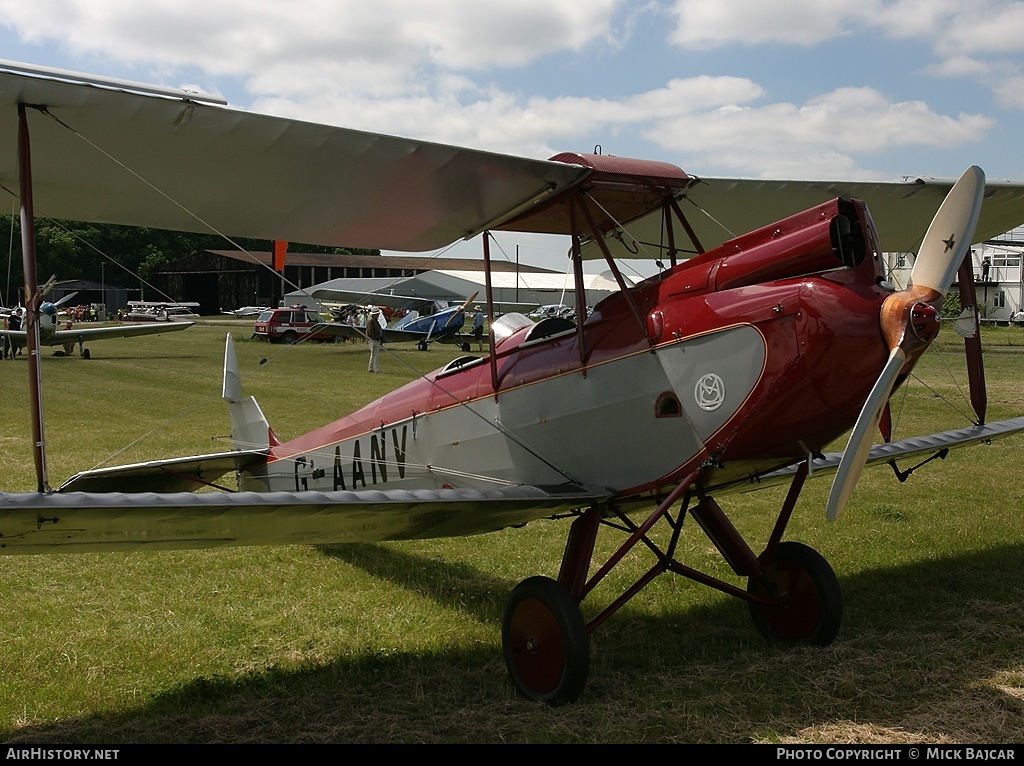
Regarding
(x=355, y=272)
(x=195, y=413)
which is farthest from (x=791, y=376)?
(x=355, y=272)

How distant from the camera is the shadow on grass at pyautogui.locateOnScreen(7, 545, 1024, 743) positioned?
12.5ft

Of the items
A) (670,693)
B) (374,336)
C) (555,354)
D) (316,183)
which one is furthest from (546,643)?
(374,336)

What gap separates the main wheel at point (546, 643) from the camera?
4.07 m

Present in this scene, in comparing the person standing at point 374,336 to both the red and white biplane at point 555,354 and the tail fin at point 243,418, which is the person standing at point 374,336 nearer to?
the tail fin at point 243,418

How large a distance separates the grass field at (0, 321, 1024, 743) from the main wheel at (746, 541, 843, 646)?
0.13 m

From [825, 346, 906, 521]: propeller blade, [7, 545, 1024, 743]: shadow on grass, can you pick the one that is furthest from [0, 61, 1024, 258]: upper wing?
[7, 545, 1024, 743]: shadow on grass

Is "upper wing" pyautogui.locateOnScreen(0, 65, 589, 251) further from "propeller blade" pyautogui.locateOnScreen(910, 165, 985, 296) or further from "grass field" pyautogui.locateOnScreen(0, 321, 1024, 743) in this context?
"propeller blade" pyautogui.locateOnScreen(910, 165, 985, 296)

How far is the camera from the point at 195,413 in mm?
14844

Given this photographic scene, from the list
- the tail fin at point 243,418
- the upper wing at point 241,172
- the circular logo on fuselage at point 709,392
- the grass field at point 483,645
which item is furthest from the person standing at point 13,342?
the circular logo on fuselage at point 709,392

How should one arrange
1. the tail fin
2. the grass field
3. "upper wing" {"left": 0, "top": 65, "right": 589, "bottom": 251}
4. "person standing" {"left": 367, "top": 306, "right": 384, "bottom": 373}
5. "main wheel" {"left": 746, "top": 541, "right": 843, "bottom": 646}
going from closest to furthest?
the grass field < "upper wing" {"left": 0, "top": 65, "right": 589, "bottom": 251} < "main wheel" {"left": 746, "top": 541, "right": 843, "bottom": 646} < the tail fin < "person standing" {"left": 367, "top": 306, "right": 384, "bottom": 373}

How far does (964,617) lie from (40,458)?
5190mm

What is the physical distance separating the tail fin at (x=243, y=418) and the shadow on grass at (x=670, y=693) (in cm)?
278

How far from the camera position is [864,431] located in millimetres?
3627

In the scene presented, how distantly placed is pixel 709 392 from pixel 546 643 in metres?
1.42
